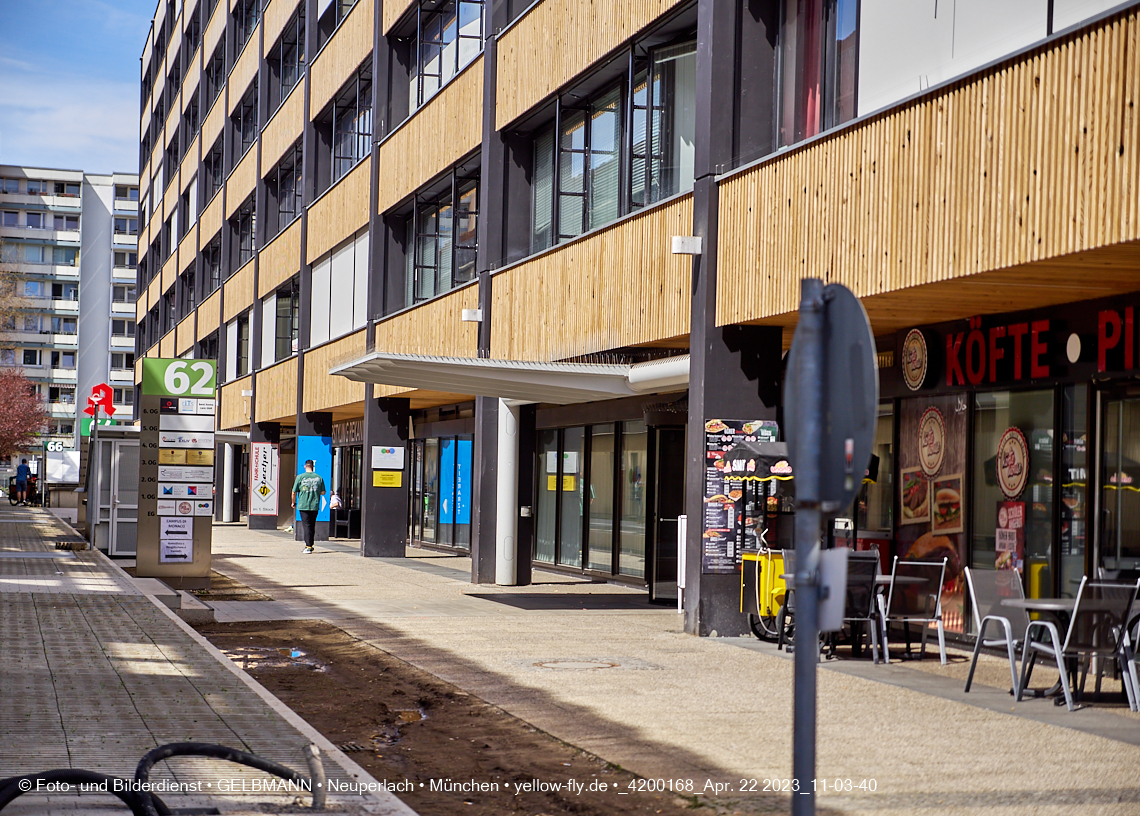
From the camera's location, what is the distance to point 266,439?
42.2 m

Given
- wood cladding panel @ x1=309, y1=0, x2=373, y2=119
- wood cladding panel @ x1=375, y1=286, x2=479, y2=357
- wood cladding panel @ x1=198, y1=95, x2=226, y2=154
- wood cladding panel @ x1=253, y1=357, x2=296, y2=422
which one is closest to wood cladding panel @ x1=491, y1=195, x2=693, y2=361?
wood cladding panel @ x1=375, y1=286, x2=479, y2=357

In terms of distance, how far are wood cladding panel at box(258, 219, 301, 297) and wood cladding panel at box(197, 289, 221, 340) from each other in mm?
8545

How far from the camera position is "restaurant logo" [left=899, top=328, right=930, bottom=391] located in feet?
46.8

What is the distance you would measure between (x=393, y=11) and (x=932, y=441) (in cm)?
1762

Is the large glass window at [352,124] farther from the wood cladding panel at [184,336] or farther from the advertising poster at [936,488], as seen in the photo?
the wood cladding panel at [184,336]

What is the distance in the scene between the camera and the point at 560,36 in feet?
63.5

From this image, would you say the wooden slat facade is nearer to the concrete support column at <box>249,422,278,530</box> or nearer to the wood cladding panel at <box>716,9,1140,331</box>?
the wood cladding panel at <box>716,9,1140,331</box>

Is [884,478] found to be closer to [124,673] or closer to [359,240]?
[124,673]

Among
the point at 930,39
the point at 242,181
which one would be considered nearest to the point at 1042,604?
the point at 930,39

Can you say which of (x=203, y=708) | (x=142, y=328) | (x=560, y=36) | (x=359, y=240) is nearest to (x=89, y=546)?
(x=359, y=240)

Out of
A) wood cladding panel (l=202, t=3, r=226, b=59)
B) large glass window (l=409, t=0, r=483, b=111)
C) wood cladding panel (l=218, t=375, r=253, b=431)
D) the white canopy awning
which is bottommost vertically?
the white canopy awning

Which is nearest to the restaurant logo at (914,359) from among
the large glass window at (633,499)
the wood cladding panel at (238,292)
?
the large glass window at (633,499)

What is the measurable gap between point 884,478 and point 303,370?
22241mm

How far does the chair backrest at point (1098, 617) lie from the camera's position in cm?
970
